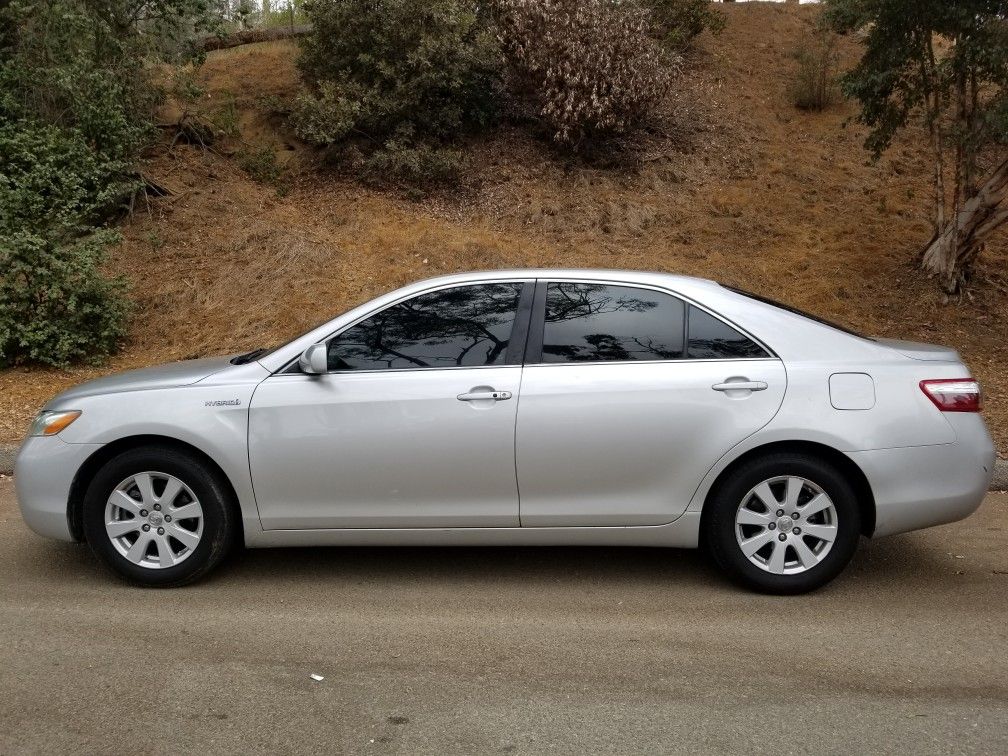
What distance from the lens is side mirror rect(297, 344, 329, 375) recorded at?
16.2 ft

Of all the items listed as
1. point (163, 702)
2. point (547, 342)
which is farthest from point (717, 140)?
point (163, 702)

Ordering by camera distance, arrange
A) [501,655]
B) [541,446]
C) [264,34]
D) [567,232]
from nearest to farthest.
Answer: [501,655] < [541,446] < [567,232] < [264,34]

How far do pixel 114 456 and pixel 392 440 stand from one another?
1471 millimetres

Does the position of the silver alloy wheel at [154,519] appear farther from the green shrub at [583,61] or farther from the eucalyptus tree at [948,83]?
the green shrub at [583,61]

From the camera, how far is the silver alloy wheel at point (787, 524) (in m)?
4.94

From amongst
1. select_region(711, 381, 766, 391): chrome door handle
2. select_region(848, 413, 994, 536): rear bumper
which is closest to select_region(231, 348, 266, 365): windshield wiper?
select_region(711, 381, 766, 391): chrome door handle

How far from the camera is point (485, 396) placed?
16.2ft

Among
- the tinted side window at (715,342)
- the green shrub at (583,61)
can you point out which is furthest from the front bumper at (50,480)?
the green shrub at (583,61)

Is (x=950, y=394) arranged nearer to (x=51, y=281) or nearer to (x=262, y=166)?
(x=51, y=281)

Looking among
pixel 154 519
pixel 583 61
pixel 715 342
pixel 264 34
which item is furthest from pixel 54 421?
pixel 264 34

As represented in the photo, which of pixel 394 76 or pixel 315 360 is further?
pixel 394 76

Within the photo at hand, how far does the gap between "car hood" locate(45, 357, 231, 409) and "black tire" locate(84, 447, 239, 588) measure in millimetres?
348

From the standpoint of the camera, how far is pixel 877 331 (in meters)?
10.7

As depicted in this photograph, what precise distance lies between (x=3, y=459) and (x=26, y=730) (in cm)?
455
